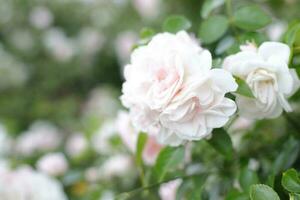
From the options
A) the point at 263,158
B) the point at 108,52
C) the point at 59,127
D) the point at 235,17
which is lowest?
the point at 263,158

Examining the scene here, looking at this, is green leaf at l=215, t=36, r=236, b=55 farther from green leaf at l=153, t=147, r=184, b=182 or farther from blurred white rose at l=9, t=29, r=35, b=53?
blurred white rose at l=9, t=29, r=35, b=53

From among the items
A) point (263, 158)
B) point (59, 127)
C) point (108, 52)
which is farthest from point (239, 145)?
point (108, 52)

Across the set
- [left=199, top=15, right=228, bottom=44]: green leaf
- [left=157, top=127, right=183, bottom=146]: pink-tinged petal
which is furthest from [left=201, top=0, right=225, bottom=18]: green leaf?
[left=157, top=127, right=183, bottom=146]: pink-tinged petal

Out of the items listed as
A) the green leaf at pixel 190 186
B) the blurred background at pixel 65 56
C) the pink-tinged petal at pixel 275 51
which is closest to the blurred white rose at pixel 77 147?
the blurred background at pixel 65 56

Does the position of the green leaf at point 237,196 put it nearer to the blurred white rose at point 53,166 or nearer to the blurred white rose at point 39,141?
the blurred white rose at point 53,166

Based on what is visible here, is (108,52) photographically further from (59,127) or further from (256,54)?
(256,54)

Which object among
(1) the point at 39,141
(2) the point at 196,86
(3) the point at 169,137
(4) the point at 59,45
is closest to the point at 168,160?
(3) the point at 169,137
